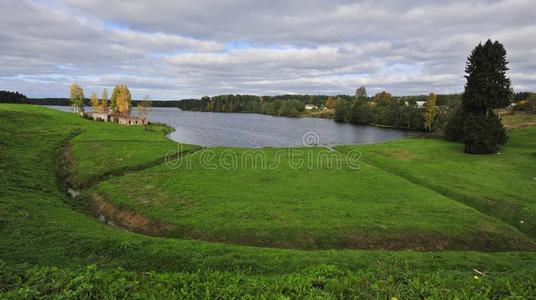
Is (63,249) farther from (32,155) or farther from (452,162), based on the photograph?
(452,162)

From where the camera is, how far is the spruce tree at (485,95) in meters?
46.1

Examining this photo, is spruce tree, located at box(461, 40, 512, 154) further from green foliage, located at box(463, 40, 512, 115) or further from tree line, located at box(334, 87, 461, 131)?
tree line, located at box(334, 87, 461, 131)

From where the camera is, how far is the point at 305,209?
925 inches

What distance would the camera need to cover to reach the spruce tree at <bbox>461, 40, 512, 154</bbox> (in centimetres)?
4606

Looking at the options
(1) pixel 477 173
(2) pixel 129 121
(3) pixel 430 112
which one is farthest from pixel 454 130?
(2) pixel 129 121

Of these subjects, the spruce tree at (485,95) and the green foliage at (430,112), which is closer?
the spruce tree at (485,95)

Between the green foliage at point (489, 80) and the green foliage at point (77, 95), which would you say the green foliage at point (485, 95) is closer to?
the green foliage at point (489, 80)

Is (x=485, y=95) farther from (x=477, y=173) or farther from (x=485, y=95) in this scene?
(x=477, y=173)

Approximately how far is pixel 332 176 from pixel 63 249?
2410cm

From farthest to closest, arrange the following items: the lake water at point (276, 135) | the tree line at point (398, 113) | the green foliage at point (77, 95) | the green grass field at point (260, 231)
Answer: the green foliage at point (77, 95) → the tree line at point (398, 113) → the lake water at point (276, 135) → the green grass field at point (260, 231)

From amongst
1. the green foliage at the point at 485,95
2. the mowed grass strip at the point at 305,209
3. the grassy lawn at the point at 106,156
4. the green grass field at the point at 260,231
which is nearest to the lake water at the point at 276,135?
the grassy lawn at the point at 106,156

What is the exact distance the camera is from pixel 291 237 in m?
19.5

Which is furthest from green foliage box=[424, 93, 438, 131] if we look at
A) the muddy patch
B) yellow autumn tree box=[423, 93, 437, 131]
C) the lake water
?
the muddy patch

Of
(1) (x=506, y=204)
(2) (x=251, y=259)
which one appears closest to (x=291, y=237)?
(2) (x=251, y=259)
